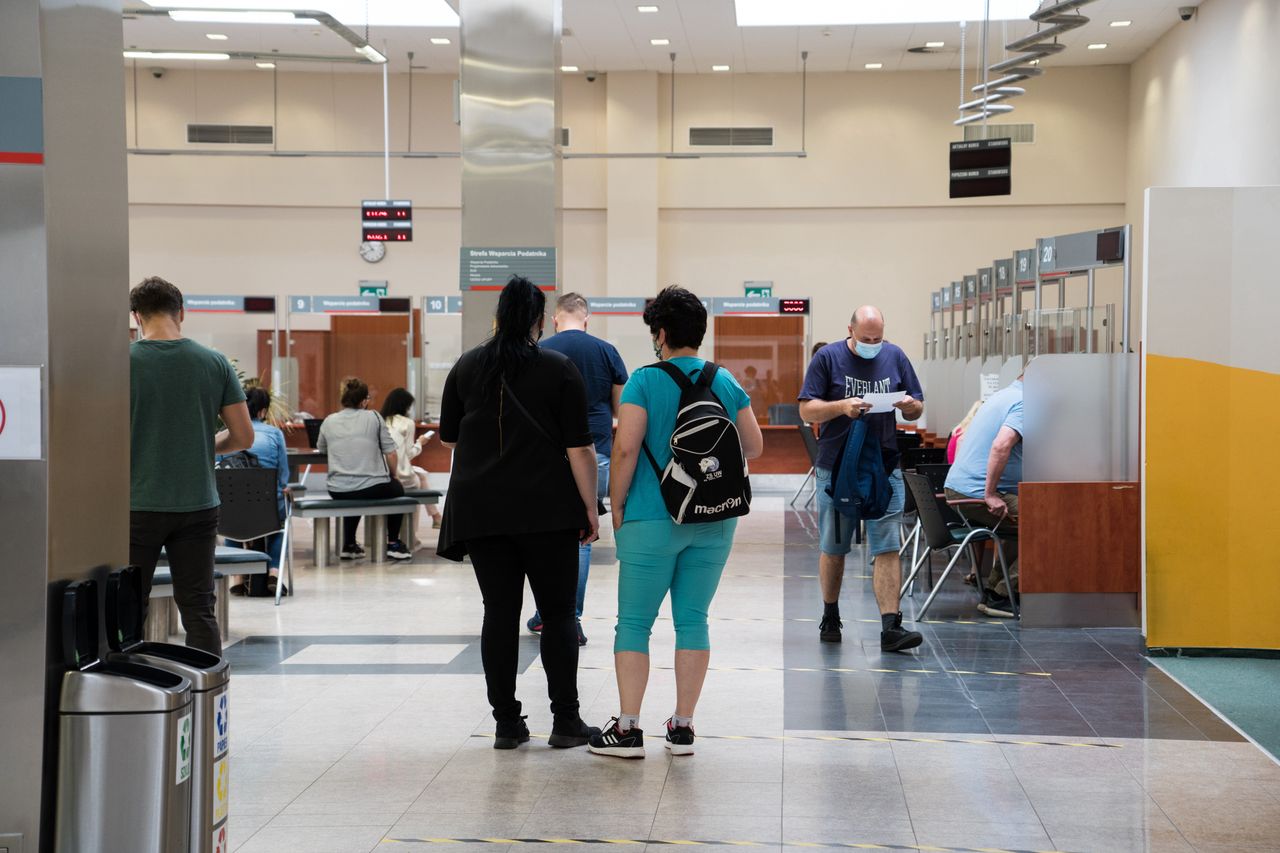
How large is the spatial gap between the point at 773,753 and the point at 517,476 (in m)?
1.20

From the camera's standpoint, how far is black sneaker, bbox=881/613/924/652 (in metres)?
6.00

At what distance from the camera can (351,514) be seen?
29.8ft

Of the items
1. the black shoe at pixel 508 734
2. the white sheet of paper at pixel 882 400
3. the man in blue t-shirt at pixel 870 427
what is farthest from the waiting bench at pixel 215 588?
the white sheet of paper at pixel 882 400

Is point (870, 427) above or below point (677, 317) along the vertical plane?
below

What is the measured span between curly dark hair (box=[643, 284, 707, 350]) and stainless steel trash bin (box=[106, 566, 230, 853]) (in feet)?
7.25

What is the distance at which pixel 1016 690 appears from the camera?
17.5 ft

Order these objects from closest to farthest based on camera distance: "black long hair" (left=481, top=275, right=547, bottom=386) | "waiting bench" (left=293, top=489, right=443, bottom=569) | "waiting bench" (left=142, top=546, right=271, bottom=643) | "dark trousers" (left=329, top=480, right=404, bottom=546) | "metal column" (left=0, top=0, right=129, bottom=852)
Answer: "metal column" (left=0, top=0, right=129, bottom=852)
"black long hair" (left=481, top=275, right=547, bottom=386)
"waiting bench" (left=142, top=546, right=271, bottom=643)
"waiting bench" (left=293, top=489, right=443, bottom=569)
"dark trousers" (left=329, top=480, right=404, bottom=546)

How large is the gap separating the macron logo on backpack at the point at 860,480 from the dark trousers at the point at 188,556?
9.04ft

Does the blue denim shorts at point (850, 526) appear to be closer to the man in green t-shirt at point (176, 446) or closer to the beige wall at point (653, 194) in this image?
the man in green t-shirt at point (176, 446)

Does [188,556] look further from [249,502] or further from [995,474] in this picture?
[995,474]

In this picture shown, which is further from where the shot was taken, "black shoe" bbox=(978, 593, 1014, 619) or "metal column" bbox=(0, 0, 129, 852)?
"black shoe" bbox=(978, 593, 1014, 619)

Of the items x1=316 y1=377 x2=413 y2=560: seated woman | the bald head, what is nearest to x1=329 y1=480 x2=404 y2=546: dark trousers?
x1=316 y1=377 x2=413 y2=560: seated woman

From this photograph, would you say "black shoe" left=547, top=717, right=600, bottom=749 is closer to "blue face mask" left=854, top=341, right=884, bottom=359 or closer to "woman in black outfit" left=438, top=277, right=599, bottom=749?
"woman in black outfit" left=438, top=277, right=599, bottom=749

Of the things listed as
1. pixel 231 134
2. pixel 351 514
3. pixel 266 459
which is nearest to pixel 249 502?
pixel 266 459
